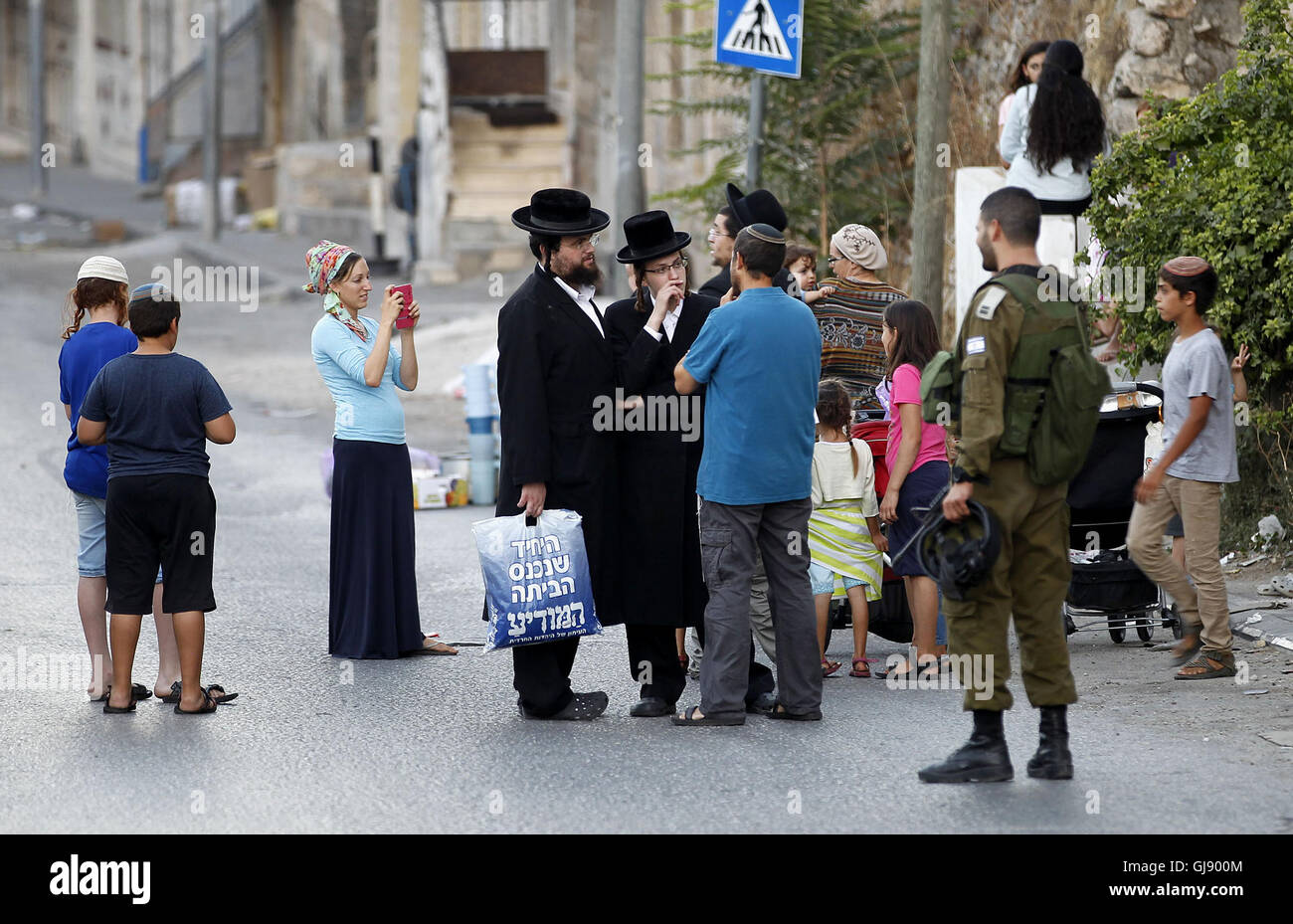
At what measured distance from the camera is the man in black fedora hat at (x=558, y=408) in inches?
262

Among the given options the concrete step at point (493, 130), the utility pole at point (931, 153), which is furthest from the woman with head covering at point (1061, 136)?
the concrete step at point (493, 130)

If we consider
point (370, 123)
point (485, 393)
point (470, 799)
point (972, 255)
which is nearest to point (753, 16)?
point (972, 255)

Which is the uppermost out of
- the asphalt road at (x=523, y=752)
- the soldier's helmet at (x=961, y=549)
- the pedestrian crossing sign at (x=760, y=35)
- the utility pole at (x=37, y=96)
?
the utility pole at (x=37, y=96)

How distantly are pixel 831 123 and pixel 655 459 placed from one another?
8.82 m

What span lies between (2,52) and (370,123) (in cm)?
1557

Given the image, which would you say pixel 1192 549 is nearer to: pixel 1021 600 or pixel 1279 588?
pixel 1279 588

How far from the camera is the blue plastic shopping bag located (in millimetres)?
6574

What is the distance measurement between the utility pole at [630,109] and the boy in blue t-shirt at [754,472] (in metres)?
8.15

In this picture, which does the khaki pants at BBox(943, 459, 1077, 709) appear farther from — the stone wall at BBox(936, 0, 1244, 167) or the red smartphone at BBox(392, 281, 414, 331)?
the stone wall at BBox(936, 0, 1244, 167)

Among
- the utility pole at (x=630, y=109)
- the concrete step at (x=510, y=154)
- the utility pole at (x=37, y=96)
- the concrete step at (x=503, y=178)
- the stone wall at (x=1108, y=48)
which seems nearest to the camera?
the stone wall at (x=1108, y=48)

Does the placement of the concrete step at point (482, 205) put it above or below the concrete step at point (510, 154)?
below

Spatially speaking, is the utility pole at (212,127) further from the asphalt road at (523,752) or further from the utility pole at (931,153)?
the asphalt road at (523,752)

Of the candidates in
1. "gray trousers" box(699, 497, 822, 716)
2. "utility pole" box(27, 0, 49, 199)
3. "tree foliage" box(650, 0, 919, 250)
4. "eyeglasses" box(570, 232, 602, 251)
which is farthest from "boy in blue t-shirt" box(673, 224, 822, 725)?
"utility pole" box(27, 0, 49, 199)

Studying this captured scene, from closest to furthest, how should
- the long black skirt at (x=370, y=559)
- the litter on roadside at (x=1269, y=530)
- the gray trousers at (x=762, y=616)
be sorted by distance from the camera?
the gray trousers at (x=762, y=616)
the long black skirt at (x=370, y=559)
the litter on roadside at (x=1269, y=530)
